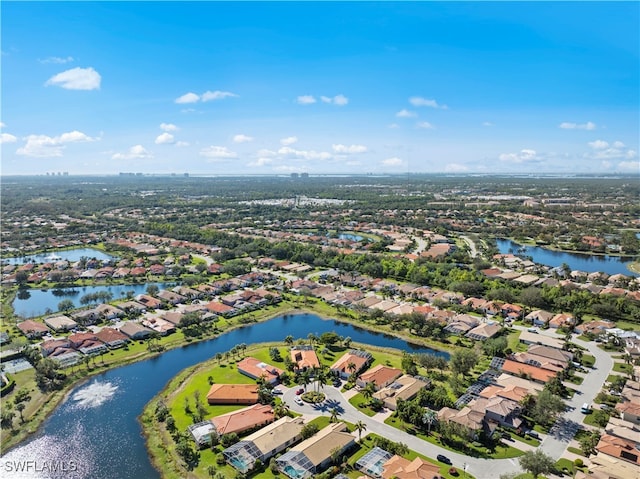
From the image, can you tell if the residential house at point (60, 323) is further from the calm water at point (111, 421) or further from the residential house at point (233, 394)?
the residential house at point (233, 394)

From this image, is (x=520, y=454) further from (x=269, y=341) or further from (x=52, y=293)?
(x=52, y=293)

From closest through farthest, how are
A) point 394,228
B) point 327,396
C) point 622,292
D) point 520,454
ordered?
point 520,454, point 327,396, point 622,292, point 394,228

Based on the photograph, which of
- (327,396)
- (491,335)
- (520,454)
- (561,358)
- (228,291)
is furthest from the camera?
(228,291)

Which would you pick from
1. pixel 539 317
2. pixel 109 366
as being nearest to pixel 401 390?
pixel 539 317

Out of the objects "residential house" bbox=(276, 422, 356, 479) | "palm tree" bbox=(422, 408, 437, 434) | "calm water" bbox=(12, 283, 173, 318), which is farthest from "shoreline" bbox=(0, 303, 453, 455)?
"calm water" bbox=(12, 283, 173, 318)

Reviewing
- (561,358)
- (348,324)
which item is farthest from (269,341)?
(561,358)

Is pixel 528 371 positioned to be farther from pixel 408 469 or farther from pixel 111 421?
pixel 111 421
